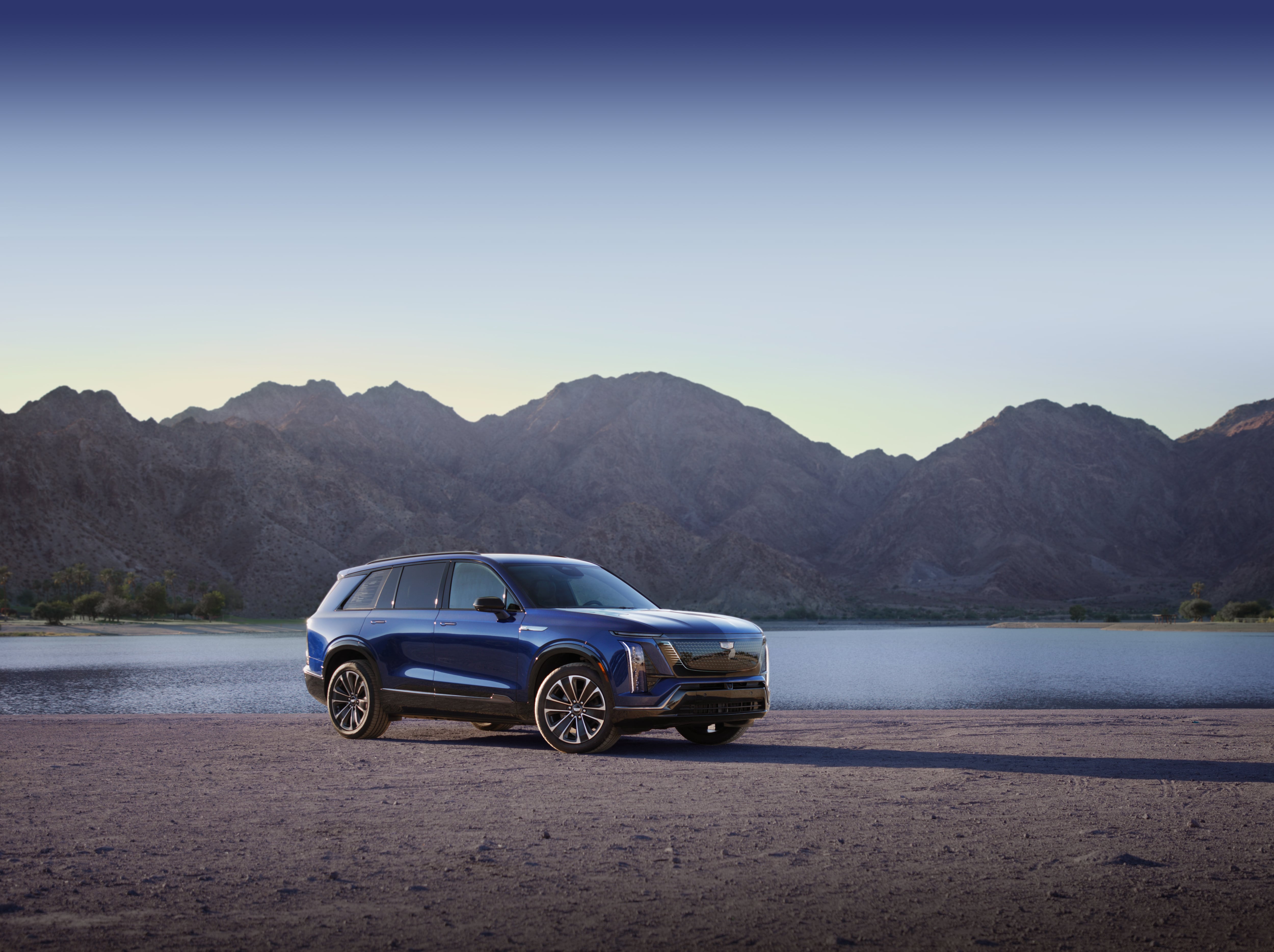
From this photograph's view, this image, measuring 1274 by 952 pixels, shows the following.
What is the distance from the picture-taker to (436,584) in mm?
13234

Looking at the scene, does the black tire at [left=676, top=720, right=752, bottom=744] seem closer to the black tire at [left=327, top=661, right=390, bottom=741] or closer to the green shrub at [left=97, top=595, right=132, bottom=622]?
the black tire at [left=327, top=661, right=390, bottom=741]

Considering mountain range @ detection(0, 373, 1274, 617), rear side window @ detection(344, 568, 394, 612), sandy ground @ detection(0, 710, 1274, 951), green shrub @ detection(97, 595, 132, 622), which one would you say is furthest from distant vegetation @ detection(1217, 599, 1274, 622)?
rear side window @ detection(344, 568, 394, 612)

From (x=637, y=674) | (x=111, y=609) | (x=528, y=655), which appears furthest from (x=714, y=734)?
(x=111, y=609)

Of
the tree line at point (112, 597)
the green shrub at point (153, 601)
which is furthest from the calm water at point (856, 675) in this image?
the green shrub at point (153, 601)

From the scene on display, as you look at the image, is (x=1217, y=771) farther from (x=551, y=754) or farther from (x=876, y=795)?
(x=551, y=754)

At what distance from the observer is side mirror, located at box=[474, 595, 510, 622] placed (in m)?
12.3

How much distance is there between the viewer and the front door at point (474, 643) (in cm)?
1234

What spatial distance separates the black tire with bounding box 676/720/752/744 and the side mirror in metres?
2.47

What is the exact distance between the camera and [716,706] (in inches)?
470

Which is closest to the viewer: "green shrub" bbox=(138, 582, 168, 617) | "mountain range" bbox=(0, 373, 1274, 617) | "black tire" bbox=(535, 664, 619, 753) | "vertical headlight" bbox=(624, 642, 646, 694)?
"vertical headlight" bbox=(624, 642, 646, 694)

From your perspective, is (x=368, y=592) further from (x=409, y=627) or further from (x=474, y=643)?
(x=474, y=643)

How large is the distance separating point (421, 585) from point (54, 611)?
9802 centimetres

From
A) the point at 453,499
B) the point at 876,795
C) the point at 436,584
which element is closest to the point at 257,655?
the point at 436,584

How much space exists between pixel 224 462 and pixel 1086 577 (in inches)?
5134
